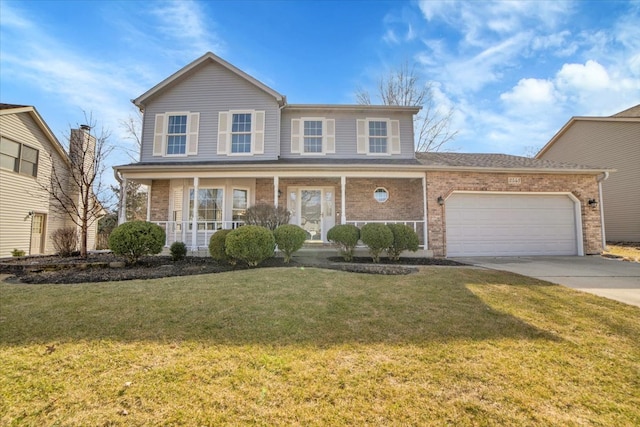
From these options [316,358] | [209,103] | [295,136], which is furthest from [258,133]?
[316,358]

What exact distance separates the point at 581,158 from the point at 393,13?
1417 centimetres

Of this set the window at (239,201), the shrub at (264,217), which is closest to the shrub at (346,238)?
the shrub at (264,217)

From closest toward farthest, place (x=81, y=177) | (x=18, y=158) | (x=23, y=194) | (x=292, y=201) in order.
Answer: (x=81, y=177), (x=292, y=201), (x=18, y=158), (x=23, y=194)

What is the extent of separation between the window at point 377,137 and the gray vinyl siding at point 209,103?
13.0ft

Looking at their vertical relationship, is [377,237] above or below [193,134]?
below

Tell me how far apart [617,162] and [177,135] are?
21.2 metres

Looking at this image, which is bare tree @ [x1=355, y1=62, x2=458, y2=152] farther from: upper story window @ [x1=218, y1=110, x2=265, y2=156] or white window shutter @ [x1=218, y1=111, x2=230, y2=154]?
white window shutter @ [x1=218, y1=111, x2=230, y2=154]

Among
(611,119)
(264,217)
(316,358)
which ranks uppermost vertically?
(611,119)

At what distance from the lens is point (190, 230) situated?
11.4 metres

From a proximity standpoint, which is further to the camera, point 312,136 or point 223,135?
point 312,136

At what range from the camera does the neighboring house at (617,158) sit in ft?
46.5

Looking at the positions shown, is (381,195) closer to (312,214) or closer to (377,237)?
(312,214)

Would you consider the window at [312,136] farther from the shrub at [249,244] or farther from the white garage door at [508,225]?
the shrub at [249,244]

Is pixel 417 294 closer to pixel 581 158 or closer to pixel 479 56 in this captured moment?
pixel 479 56
